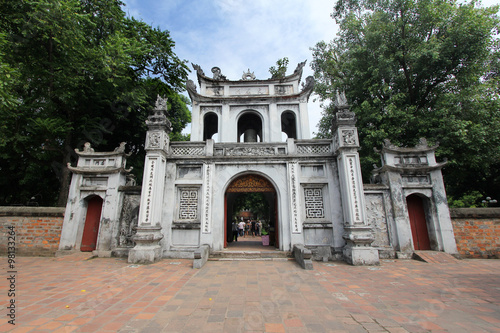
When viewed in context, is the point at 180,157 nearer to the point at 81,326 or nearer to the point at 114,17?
the point at 81,326

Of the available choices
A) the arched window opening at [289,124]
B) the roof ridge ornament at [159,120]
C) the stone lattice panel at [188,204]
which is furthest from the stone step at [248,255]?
the arched window opening at [289,124]

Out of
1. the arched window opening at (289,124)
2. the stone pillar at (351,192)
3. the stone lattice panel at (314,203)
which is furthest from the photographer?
the arched window opening at (289,124)

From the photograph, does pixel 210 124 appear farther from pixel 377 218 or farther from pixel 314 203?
pixel 377 218

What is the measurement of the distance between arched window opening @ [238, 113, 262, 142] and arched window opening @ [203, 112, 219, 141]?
1.39 meters

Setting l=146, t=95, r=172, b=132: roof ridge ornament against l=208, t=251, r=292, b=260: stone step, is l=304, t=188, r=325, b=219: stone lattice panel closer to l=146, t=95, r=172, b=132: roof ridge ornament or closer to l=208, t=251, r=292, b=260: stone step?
l=208, t=251, r=292, b=260: stone step

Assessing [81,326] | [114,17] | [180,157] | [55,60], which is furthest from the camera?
[114,17]

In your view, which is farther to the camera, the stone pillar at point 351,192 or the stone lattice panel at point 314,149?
the stone lattice panel at point 314,149

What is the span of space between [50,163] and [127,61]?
7.29m

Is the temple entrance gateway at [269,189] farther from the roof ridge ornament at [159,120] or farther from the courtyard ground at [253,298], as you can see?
the courtyard ground at [253,298]

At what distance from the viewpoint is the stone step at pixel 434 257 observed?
23.3 ft

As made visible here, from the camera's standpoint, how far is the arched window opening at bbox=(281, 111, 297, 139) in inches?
474

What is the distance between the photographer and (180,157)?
8617 millimetres

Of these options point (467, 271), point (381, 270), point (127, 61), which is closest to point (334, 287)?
point (381, 270)

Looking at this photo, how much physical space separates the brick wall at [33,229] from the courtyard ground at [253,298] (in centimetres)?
197
